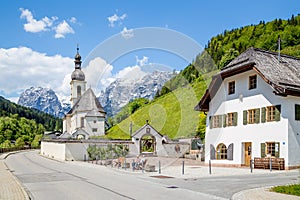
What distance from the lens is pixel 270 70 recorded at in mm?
24375

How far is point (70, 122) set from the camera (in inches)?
2889

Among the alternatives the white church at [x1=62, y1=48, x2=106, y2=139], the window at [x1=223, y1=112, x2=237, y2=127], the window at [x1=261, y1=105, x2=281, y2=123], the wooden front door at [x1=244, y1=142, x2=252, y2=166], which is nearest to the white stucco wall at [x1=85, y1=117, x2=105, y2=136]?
the white church at [x1=62, y1=48, x2=106, y2=139]

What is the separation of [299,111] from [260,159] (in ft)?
13.4

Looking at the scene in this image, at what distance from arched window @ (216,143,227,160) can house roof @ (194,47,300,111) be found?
4.29 meters

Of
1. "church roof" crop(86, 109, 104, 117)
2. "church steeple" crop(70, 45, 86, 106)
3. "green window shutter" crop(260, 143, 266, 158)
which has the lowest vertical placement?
"green window shutter" crop(260, 143, 266, 158)

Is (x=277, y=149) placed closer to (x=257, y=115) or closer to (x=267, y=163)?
(x=267, y=163)

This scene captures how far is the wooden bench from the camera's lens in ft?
72.5

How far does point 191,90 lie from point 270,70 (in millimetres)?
49501

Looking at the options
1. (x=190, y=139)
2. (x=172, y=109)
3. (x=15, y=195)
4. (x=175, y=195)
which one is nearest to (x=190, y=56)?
(x=175, y=195)

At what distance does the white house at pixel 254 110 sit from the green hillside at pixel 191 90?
8.30 meters

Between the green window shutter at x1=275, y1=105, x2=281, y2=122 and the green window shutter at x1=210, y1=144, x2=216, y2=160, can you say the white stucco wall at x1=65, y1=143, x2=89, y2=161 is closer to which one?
the green window shutter at x1=210, y1=144, x2=216, y2=160

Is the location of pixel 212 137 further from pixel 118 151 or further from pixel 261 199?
pixel 261 199

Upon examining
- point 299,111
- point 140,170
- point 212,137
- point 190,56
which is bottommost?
point 140,170

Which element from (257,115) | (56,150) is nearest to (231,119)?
(257,115)
